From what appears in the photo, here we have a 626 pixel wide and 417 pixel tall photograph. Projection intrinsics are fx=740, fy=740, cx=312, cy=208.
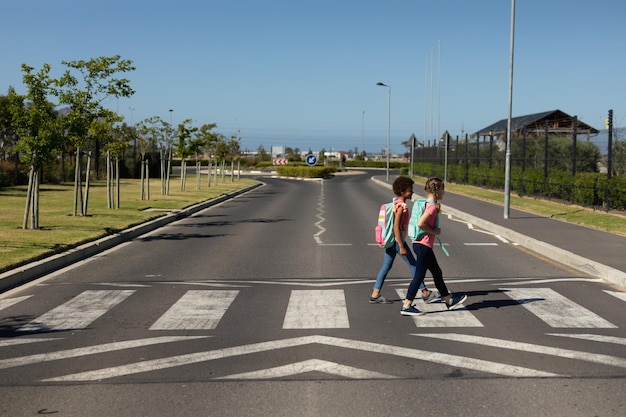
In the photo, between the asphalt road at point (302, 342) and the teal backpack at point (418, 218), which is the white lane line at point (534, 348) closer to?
the asphalt road at point (302, 342)

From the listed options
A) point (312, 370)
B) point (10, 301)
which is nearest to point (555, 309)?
point (312, 370)

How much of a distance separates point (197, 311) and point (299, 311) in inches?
46.1

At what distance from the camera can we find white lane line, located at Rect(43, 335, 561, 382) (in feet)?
19.4

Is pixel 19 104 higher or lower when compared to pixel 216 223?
higher

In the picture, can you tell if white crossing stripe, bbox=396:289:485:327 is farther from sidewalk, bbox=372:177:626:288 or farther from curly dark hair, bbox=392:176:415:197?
sidewalk, bbox=372:177:626:288

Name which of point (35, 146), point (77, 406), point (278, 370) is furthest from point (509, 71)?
point (77, 406)

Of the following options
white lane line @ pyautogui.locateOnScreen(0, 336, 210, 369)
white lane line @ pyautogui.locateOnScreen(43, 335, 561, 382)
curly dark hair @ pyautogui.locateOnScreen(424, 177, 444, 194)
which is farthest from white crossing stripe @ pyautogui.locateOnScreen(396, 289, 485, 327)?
white lane line @ pyautogui.locateOnScreen(0, 336, 210, 369)

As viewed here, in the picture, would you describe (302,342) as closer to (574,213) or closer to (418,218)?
(418,218)

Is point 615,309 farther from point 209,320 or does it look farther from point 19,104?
point 19,104

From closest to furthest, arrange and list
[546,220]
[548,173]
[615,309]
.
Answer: [615,309], [546,220], [548,173]

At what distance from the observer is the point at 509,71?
2105 cm

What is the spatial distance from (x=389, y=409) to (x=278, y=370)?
1262mm

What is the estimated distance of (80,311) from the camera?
28.0ft

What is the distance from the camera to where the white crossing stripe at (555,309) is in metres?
7.85
